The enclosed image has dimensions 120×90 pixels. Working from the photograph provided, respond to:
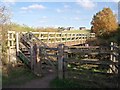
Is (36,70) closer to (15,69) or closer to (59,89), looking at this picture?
(15,69)

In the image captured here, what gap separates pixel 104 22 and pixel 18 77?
97.2ft

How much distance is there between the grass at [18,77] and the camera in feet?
32.2

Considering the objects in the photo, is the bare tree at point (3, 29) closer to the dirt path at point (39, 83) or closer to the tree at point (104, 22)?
the dirt path at point (39, 83)

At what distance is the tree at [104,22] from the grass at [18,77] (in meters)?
26.6

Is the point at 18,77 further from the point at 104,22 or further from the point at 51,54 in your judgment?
the point at 104,22

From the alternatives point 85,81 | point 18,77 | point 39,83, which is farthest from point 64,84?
point 18,77

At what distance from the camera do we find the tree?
37812 mm

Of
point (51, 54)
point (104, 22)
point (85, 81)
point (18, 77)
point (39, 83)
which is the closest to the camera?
point (85, 81)

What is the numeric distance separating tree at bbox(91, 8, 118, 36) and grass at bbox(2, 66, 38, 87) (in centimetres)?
2662

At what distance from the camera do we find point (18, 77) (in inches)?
420

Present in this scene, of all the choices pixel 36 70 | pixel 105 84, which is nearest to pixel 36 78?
pixel 36 70

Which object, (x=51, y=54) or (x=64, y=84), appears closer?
(x=64, y=84)

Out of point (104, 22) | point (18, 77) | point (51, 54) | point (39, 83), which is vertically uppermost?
point (104, 22)

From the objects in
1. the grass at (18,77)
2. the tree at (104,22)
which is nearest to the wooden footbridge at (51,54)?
the grass at (18,77)
